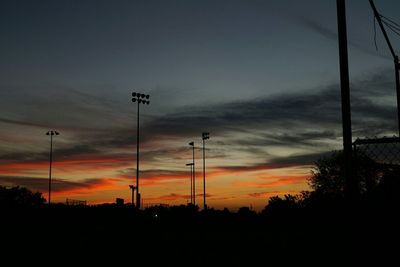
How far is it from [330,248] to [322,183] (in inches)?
2482

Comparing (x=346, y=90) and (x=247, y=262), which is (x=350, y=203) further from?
(x=247, y=262)

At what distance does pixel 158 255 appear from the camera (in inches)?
706

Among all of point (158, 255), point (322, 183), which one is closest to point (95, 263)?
point (158, 255)

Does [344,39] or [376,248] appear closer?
[344,39]

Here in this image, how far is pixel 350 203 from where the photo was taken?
223 inches

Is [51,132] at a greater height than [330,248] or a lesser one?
greater

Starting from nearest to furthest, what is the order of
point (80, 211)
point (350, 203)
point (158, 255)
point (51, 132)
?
point (350, 203)
point (158, 255)
point (80, 211)
point (51, 132)

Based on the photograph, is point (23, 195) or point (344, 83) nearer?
point (344, 83)

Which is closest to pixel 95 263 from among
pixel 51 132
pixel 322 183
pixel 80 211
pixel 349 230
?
pixel 349 230

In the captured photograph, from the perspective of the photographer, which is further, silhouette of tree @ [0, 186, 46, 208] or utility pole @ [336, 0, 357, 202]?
silhouette of tree @ [0, 186, 46, 208]

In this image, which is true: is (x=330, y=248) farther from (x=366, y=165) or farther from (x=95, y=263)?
(x=95, y=263)

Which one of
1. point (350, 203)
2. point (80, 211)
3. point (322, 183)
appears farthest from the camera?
point (322, 183)

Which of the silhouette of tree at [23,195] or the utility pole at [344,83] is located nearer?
the utility pole at [344,83]

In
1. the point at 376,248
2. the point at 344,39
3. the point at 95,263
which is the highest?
the point at 344,39
